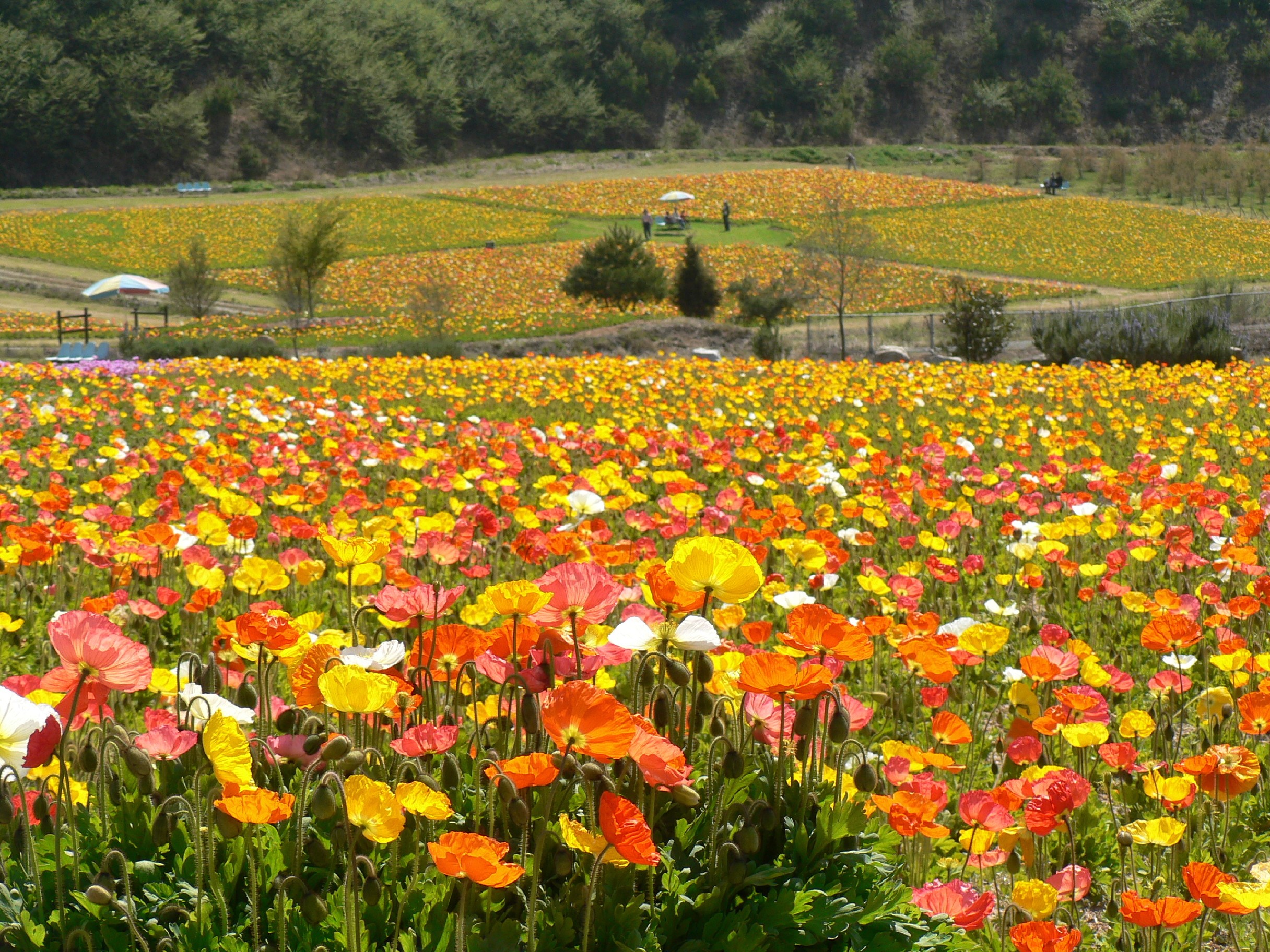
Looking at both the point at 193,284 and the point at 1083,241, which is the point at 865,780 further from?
the point at 1083,241

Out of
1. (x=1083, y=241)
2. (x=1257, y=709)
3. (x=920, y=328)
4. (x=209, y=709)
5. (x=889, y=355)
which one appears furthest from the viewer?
(x=1083, y=241)

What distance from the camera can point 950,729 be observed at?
2.54m

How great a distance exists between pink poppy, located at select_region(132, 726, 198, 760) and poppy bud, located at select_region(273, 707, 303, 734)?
0.15m

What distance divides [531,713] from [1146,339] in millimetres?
16495

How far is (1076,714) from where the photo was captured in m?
2.89

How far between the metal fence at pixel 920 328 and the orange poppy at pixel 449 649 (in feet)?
59.6

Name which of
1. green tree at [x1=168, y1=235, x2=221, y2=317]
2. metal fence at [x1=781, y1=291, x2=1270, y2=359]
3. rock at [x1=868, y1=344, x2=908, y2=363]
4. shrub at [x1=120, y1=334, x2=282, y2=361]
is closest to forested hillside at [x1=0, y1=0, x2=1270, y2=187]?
green tree at [x1=168, y1=235, x2=221, y2=317]

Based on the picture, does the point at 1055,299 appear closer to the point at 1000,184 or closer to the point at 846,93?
the point at 1000,184

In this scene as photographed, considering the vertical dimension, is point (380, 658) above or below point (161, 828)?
above

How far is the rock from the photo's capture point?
1905 centimetres

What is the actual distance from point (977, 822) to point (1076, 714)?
2.80 ft

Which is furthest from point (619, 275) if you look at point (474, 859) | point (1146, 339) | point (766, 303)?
point (474, 859)

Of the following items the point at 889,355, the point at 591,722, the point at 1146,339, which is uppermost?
Result: the point at 591,722

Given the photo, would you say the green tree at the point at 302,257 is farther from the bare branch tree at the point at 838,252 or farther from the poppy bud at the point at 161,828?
the poppy bud at the point at 161,828
